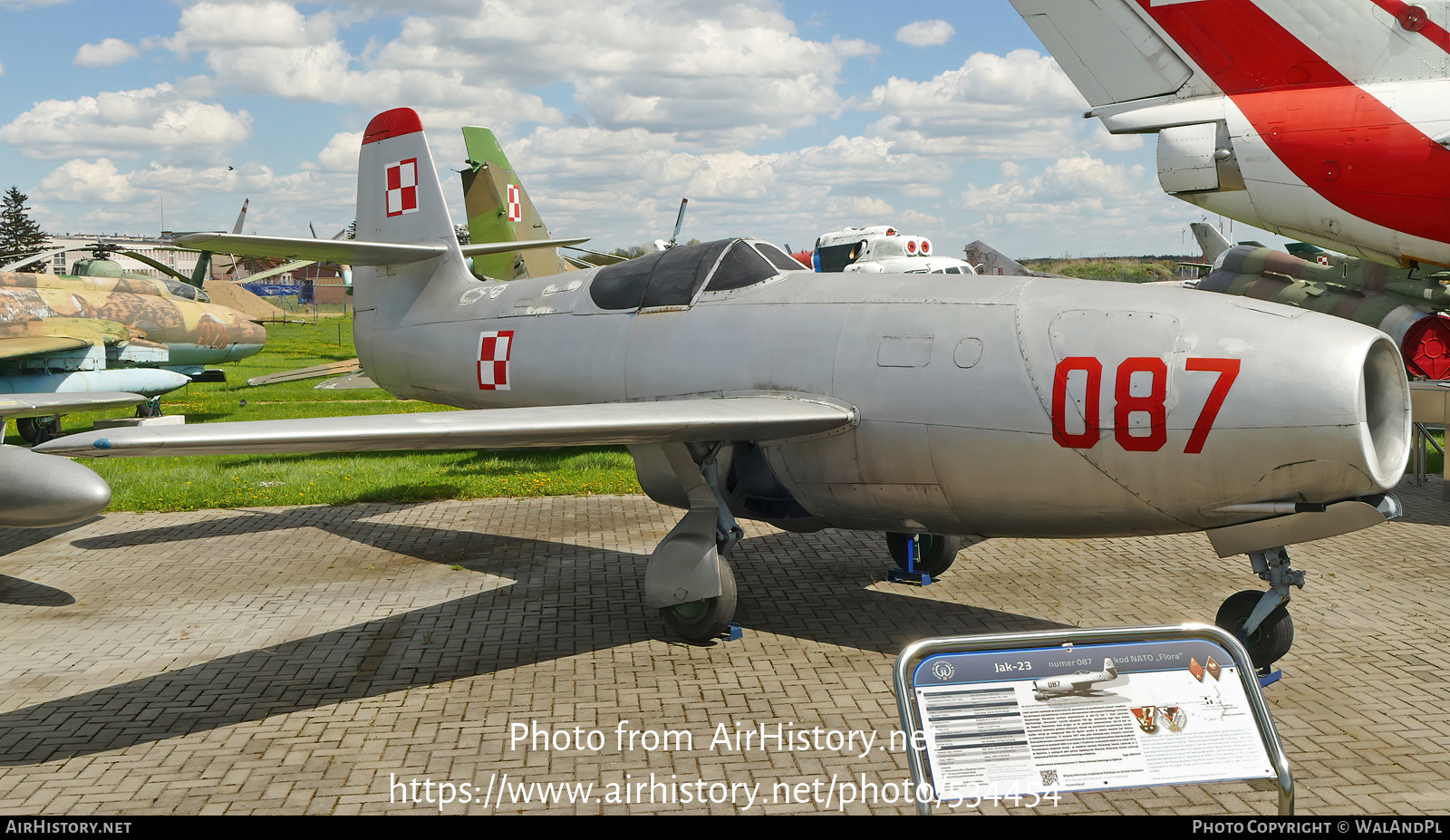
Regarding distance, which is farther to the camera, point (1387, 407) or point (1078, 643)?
point (1387, 407)

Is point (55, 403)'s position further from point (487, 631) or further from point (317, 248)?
point (487, 631)

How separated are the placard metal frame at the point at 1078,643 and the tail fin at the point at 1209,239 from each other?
720 inches

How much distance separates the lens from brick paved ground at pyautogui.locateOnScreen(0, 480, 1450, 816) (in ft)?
15.9

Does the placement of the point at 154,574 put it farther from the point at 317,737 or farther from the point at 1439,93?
the point at 1439,93

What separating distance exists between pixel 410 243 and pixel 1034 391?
721 centimetres

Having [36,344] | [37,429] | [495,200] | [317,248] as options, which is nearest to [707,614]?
[317,248]

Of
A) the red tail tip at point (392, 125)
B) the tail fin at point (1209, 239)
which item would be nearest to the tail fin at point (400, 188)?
the red tail tip at point (392, 125)

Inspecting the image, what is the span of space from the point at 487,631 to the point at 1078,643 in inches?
203

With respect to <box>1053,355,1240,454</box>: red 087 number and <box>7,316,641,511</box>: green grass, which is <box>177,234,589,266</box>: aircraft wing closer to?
<box>7,316,641,511</box>: green grass

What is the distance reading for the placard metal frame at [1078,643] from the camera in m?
2.96

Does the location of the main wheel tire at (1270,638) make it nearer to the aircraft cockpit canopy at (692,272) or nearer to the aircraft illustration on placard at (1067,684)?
the aircraft illustration on placard at (1067,684)

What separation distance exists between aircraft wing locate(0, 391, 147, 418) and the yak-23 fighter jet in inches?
147

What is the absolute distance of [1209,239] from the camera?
63.8 feet

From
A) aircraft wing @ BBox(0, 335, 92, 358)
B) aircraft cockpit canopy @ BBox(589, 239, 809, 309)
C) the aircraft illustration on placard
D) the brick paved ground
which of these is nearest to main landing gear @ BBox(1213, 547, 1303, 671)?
the brick paved ground
